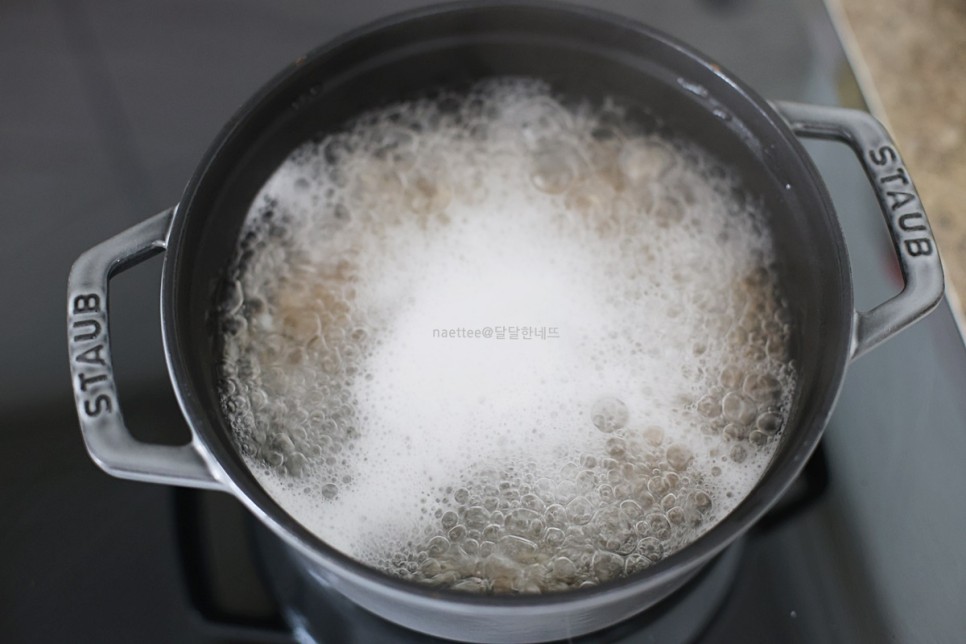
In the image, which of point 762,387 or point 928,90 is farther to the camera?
point 928,90

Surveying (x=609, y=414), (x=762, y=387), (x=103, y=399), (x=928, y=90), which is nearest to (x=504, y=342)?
(x=609, y=414)

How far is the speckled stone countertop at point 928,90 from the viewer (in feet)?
3.35

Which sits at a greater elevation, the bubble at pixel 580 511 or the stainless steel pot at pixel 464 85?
the stainless steel pot at pixel 464 85

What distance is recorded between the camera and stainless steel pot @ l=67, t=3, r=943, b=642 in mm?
Answer: 501

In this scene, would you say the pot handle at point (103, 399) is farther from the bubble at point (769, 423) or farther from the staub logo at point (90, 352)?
the bubble at point (769, 423)

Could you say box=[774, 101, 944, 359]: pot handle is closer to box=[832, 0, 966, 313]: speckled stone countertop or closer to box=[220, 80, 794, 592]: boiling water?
box=[220, 80, 794, 592]: boiling water

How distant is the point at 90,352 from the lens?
21.3 inches

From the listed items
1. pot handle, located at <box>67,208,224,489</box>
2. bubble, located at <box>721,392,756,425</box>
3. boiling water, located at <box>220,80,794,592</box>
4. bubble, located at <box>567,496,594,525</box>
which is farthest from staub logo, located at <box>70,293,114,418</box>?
bubble, located at <box>721,392,756,425</box>

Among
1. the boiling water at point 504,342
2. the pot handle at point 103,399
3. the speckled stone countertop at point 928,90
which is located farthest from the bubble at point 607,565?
the speckled stone countertop at point 928,90

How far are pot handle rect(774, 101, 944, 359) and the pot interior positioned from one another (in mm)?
23

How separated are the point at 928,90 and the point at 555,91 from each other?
57 cm

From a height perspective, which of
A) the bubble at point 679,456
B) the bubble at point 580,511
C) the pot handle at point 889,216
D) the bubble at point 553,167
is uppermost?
the bubble at point 553,167

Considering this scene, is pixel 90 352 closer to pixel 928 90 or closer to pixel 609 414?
pixel 609 414

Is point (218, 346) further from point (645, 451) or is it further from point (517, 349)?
point (645, 451)
